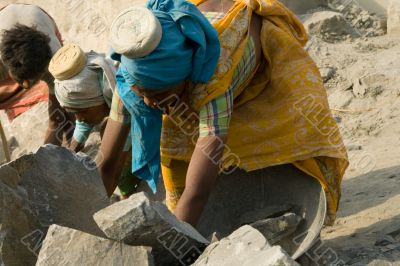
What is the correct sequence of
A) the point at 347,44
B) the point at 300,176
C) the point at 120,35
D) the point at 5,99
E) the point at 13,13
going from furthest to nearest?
the point at 347,44
the point at 5,99
the point at 13,13
the point at 300,176
the point at 120,35

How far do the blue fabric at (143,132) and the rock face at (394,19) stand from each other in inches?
143

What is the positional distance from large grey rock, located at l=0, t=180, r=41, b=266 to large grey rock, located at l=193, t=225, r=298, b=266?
0.89m

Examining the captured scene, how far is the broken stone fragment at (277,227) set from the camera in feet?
11.8

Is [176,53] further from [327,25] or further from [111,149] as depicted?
[327,25]

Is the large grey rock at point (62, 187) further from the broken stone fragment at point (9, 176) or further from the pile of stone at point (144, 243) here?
the pile of stone at point (144, 243)

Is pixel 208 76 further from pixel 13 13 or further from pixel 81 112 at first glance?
pixel 13 13

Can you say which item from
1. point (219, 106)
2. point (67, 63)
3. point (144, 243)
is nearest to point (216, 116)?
point (219, 106)

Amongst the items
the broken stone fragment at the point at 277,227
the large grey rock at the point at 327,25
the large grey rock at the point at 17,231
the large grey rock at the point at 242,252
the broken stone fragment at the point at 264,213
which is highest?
the large grey rock at the point at 242,252

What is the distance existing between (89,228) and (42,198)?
250mm

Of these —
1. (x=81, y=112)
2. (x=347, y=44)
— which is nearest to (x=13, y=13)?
(x=81, y=112)

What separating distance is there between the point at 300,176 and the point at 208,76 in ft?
3.06

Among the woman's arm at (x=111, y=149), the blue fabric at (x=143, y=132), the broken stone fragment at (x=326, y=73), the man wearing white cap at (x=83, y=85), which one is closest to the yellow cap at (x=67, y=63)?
the man wearing white cap at (x=83, y=85)

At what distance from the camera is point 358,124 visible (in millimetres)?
6020

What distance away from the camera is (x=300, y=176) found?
163 inches
